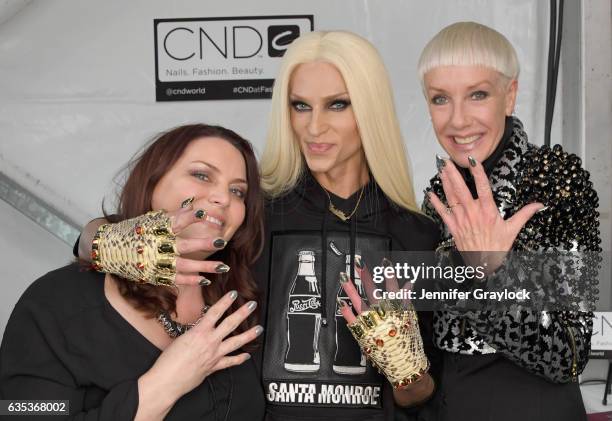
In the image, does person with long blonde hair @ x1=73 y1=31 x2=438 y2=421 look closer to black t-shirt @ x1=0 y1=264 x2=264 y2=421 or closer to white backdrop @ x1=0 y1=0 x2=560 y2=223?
black t-shirt @ x1=0 y1=264 x2=264 y2=421

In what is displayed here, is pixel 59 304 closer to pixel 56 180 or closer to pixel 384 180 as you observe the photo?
pixel 384 180

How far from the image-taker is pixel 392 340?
5.55 ft

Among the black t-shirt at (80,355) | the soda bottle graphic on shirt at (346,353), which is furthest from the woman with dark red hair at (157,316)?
the soda bottle graphic on shirt at (346,353)

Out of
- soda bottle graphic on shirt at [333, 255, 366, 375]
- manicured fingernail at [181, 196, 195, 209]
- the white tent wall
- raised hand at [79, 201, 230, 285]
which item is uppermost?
the white tent wall

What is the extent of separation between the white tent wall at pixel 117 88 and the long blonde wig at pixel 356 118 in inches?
33.5

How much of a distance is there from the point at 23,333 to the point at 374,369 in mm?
827

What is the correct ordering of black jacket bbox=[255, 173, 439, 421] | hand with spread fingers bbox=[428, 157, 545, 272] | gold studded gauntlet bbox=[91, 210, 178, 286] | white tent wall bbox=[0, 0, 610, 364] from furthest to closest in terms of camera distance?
white tent wall bbox=[0, 0, 610, 364] < black jacket bbox=[255, 173, 439, 421] < hand with spread fingers bbox=[428, 157, 545, 272] < gold studded gauntlet bbox=[91, 210, 178, 286]

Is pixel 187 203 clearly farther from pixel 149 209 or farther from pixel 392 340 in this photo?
pixel 392 340

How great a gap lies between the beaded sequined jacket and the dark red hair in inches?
18.7

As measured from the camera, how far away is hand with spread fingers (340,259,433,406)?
169 cm

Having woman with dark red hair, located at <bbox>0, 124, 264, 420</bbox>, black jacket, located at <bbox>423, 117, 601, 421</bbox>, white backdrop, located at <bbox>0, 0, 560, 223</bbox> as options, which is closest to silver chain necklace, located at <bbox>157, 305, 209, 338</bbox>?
woman with dark red hair, located at <bbox>0, 124, 264, 420</bbox>

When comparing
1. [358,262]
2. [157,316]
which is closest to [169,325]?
[157,316]

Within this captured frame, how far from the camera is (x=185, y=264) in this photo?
154cm

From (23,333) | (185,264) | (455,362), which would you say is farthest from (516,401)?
(23,333)
